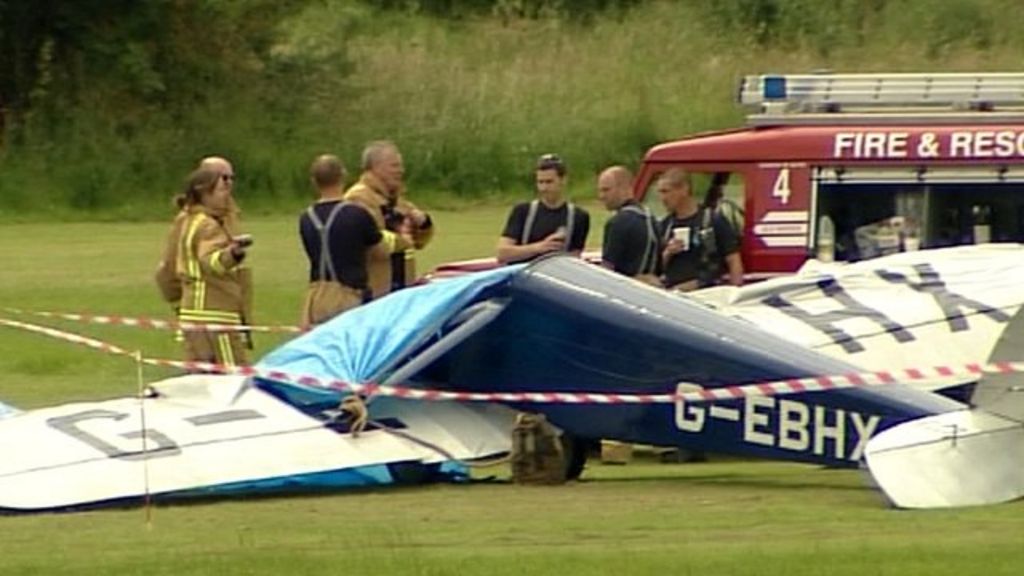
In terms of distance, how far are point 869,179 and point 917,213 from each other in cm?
36

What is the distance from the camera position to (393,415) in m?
12.7

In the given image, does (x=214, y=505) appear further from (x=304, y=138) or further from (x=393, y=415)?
(x=304, y=138)

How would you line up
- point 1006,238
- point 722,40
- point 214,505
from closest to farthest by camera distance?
1. point 214,505
2. point 1006,238
3. point 722,40

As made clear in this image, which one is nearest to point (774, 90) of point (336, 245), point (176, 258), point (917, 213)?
point (917, 213)

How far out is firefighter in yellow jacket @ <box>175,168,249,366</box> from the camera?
14234 mm

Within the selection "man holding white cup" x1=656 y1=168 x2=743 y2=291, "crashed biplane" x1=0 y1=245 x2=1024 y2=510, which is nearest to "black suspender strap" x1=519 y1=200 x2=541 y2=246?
"man holding white cup" x1=656 y1=168 x2=743 y2=291

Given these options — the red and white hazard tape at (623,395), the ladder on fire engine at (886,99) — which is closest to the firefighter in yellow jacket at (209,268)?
the red and white hazard tape at (623,395)

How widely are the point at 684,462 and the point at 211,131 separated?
3133 cm

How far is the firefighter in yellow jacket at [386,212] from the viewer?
14734 millimetres

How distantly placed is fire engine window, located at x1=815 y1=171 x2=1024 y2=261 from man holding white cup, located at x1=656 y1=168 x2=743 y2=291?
0.98 metres

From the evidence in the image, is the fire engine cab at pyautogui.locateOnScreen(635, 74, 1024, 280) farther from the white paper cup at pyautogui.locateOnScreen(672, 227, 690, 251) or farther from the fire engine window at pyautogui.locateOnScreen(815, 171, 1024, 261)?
the white paper cup at pyautogui.locateOnScreen(672, 227, 690, 251)

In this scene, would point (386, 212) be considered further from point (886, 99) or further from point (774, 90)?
point (886, 99)

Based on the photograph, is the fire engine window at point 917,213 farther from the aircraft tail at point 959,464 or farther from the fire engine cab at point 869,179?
the aircraft tail at point 959,464

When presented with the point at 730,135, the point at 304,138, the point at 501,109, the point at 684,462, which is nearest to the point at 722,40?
the point at 501,109
